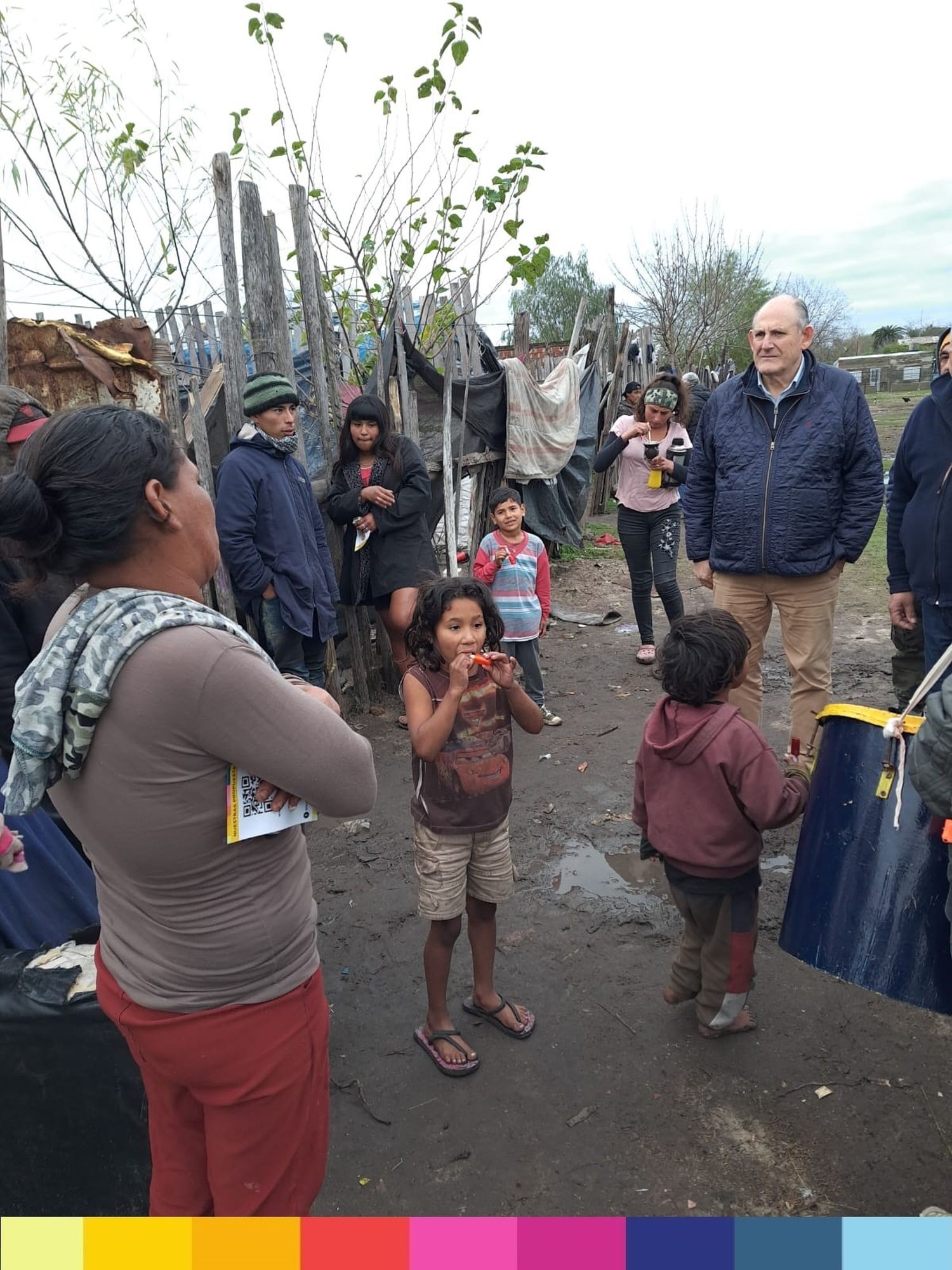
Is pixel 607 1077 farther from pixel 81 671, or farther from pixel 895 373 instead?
pixel 895 373

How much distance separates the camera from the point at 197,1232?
1051mm

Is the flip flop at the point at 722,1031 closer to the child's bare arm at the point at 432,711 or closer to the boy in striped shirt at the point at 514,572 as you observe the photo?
the child's bare arm at the point at 432,711

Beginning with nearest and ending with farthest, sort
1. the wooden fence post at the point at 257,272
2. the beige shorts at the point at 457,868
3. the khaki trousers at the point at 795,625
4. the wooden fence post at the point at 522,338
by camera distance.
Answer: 1. the beige shorts at the point at 457,868
2. the khaki trousers at the point at 795,625
3. the wooden fence post at the point at 257,272
4. the wooden fence post at the point at 522,338

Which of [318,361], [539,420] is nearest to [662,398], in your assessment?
[539,420]

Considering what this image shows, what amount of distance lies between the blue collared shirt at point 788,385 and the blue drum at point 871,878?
6.28 ft

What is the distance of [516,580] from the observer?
476 centimetres

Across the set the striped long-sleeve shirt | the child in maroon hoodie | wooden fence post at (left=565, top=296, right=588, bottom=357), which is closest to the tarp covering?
wooden fence post at (left=565, top=296, right=588, bottom=357)

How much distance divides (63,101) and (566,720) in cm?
538

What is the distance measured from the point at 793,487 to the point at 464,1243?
126 inches

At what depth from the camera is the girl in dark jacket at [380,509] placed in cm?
473

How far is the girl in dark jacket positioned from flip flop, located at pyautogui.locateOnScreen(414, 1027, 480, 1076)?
2302 mm

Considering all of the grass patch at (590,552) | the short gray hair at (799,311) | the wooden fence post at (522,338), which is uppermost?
the wooden fence post at (522,338)

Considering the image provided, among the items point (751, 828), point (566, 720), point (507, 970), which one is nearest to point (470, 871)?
point (507, 970)

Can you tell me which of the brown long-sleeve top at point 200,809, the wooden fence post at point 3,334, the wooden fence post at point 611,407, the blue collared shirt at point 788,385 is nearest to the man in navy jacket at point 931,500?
the blue collared shirt at point 788,385
